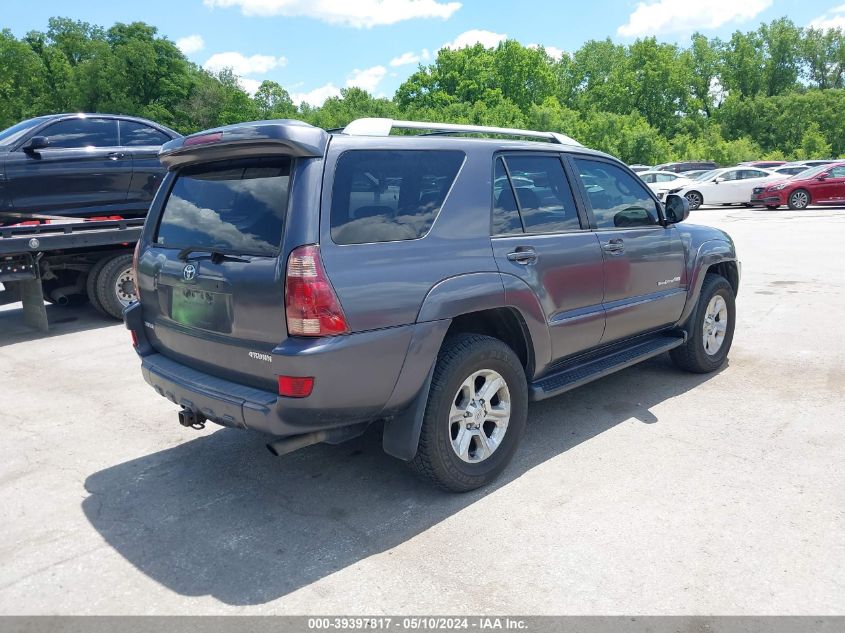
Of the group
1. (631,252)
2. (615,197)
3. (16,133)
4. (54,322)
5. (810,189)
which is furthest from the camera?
(810,189)

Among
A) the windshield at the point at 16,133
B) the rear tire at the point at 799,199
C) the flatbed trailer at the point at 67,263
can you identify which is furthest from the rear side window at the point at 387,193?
the rear tire at the point at 799,199

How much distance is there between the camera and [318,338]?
3.01 metres

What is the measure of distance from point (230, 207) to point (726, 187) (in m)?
26.3

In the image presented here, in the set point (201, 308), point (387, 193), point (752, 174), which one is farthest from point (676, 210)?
point (752, 174)

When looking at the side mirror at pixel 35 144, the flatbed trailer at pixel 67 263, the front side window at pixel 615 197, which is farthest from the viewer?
the side mirror at pixel 35 144

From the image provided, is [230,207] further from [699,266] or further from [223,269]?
[699,266]

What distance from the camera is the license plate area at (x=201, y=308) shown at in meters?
3.28

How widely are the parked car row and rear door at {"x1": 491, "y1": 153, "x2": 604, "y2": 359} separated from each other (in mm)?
18294

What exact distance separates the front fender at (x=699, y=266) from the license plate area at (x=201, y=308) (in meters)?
3.64

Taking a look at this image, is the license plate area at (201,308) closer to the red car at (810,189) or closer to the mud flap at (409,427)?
the mud flap at (409,427)

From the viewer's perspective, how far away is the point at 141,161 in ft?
28.3

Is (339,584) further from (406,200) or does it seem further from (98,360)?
(98,360)

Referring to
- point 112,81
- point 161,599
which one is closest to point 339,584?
point 161,599
